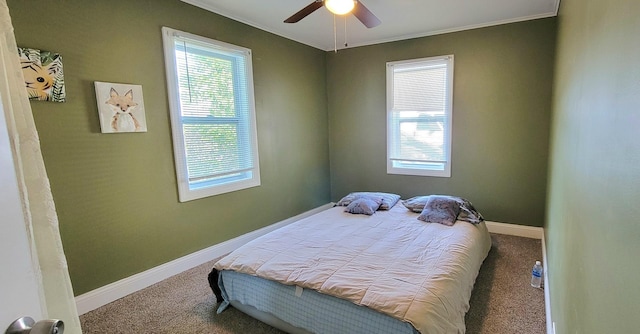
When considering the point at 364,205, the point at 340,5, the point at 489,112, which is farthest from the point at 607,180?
the point at 489,112

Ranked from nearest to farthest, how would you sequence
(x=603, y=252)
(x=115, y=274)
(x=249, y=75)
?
(x=603, y=252), (x=115, y=274), (x=249, y=75)

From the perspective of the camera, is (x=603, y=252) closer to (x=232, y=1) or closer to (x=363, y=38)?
(x=232, y=1)

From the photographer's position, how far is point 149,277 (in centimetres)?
268

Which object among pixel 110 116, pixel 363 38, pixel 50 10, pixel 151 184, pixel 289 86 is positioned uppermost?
pixel 363 38

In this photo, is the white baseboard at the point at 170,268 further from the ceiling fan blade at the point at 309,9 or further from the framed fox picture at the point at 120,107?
the ceiling fan blade at the point at 309,9

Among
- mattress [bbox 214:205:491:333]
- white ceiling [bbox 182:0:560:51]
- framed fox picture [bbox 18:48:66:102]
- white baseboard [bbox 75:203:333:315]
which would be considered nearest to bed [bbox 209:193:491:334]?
mattress [bbox 214:205:491:333]

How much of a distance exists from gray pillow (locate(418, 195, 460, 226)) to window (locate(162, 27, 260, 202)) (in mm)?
1917

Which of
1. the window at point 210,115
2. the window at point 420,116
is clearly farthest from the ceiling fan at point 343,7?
the window at point 420,116

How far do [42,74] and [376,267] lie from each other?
8.28 feet

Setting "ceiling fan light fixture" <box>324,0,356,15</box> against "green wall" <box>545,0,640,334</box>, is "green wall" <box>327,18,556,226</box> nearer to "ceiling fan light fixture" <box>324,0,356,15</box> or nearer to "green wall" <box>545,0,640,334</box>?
"ceiling fan light fixture" <box>324,0,356,15</box>

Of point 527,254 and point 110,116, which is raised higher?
point 110,116

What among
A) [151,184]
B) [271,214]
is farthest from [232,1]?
[271,214]

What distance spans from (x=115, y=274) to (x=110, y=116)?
4.14 feet

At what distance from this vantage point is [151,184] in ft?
8.77
